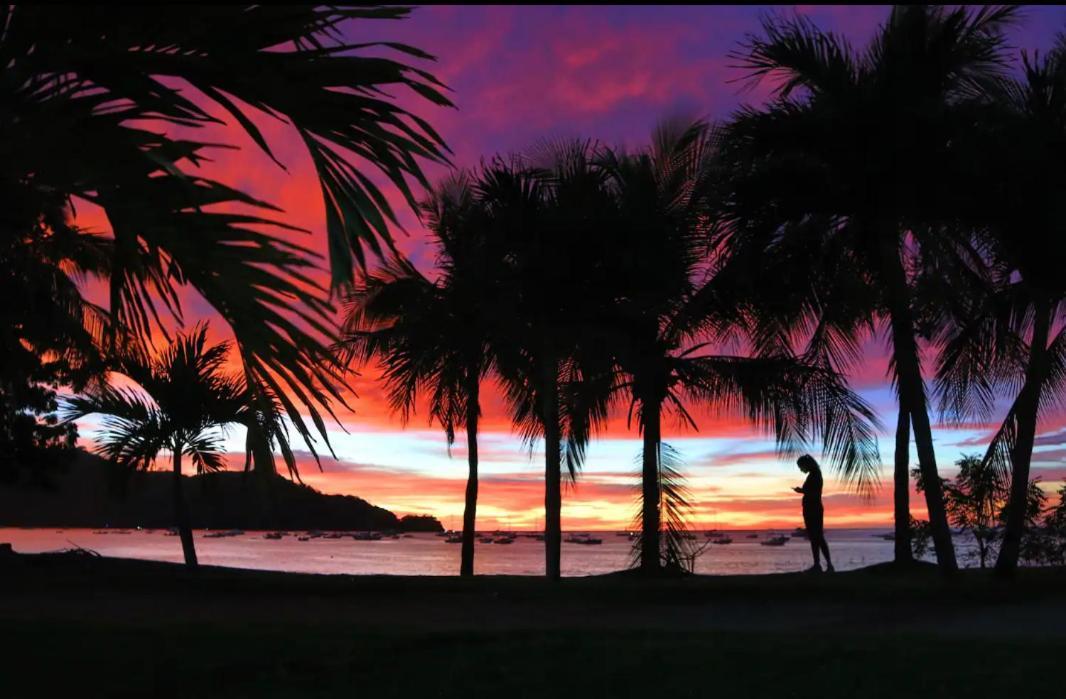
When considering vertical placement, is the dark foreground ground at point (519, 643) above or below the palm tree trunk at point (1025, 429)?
below

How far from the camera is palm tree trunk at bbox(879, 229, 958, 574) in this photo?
1352 centimetres

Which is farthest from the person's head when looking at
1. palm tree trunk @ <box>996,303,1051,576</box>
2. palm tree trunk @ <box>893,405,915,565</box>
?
Result: palm tree trunk @ <box>893,405,915,565</box>

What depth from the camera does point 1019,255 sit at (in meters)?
13.4

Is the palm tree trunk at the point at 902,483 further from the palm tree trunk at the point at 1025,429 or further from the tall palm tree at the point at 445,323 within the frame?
the tall palm tree at the point at 445,323

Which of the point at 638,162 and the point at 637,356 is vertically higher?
the point at 638,162

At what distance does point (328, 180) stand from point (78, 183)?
37.1 inches

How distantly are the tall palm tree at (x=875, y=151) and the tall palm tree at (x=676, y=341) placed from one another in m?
0.93

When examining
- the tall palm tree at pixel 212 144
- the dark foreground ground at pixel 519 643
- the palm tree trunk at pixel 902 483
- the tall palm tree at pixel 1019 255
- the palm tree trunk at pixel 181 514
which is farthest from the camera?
the palm tree trunk at pixel 902 483

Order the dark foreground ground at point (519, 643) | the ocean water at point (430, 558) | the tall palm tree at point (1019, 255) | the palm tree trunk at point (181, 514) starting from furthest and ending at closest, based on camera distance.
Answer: the ocean water at point (430, 558) < the palm tree trunk at point (181, 514) < the tall palm tree at point (1019, 255) < the dark foreground ground at point (519, 643)

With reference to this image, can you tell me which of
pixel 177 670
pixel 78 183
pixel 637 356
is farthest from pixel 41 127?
pixel 637 356

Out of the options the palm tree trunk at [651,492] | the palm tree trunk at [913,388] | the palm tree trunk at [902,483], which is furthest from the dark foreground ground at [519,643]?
the palm tree trunk at [902,483]

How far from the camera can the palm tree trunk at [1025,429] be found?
1359cm

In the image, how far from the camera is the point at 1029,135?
1298cm

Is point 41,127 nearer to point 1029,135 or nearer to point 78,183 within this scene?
point 78,183
